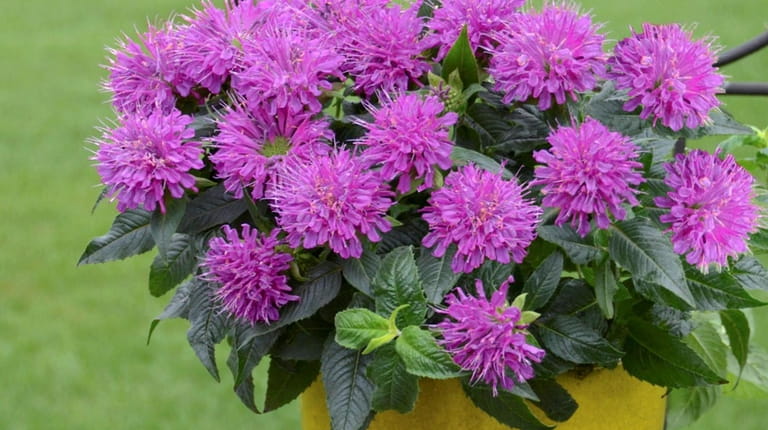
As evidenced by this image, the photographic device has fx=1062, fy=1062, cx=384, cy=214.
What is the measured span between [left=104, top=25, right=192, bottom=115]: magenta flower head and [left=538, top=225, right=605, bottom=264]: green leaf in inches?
12.6

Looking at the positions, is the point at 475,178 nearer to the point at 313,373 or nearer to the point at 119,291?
the point at 313,373

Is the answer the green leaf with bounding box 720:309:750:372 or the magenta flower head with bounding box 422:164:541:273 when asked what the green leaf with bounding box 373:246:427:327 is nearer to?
the magenta flower head with bounding box 422:164:541:273

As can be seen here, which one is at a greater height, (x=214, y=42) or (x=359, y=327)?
(x=214, y=42)

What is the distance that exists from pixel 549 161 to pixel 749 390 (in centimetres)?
55

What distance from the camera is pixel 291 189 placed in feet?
2.51

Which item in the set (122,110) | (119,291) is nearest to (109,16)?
(119,291)

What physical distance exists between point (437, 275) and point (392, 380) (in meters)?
0.08

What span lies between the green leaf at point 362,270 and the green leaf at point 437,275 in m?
0.03

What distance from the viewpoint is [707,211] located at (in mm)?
766

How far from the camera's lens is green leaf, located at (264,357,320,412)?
0.91 metres

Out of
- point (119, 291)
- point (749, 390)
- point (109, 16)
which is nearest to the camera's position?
point (749, 390)

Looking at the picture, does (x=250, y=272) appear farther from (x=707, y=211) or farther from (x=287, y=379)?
(x=707, y=211)

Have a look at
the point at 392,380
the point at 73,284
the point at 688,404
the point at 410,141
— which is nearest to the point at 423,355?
the point at 392,380

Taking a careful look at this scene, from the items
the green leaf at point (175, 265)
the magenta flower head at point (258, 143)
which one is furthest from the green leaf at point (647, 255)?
the green leaf at point (175, 265)
